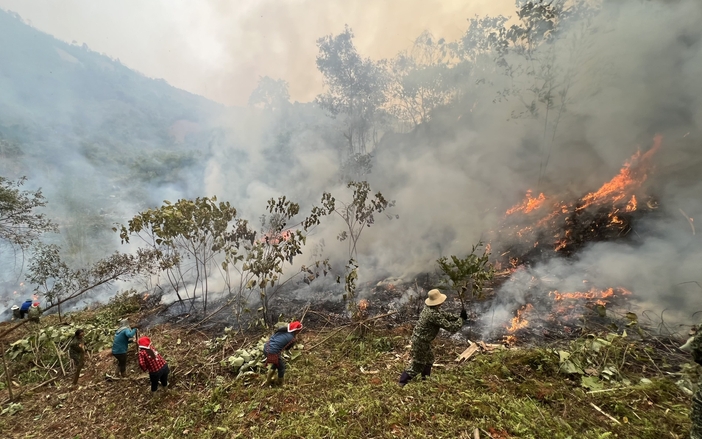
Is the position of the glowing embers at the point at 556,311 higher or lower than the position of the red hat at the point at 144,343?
lower

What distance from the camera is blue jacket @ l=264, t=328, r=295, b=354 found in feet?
18.3

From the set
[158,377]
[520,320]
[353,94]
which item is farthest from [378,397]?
[353,94]

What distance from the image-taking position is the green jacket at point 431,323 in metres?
4.78

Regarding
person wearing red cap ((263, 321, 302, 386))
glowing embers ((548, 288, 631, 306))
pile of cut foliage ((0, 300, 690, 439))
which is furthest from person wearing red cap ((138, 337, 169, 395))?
glowing embers ((548, 288, 631, 306))

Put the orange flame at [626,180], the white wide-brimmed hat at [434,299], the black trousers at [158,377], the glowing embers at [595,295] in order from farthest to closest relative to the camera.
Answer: the orange flame at [626,180] → the glowing embers at [595,295] → the black trousers at [158,377] → the white wide-brimmed hat at [434,299]

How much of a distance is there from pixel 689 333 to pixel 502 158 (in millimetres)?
13109

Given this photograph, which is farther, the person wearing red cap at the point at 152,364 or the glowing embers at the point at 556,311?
the glowing embers at the point at 556,311

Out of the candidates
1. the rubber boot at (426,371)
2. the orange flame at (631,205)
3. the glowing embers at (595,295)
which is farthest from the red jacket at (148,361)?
the orange flame at (631,205)

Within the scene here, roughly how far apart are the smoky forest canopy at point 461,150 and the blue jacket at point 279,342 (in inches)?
247

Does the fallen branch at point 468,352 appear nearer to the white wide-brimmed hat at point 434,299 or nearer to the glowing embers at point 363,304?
the white wide-brimmed hat at point 434,299

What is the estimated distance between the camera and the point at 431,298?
197 inches

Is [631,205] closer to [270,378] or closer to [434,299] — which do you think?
[434,299]

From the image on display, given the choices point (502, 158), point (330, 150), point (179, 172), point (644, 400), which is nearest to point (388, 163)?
point (330, 150)

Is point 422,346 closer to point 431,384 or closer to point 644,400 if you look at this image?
point 431,384
